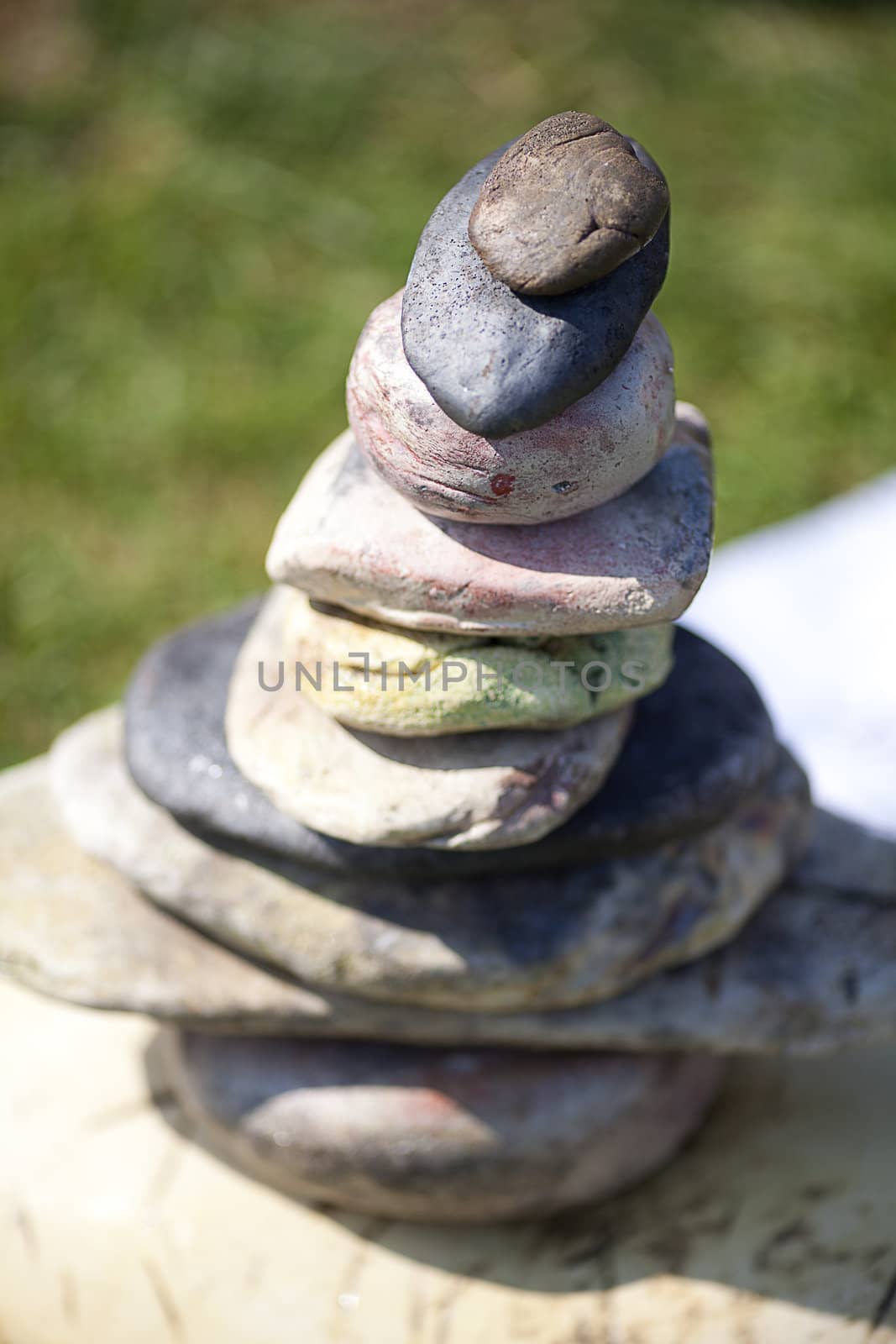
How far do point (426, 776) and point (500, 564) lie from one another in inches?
11.1

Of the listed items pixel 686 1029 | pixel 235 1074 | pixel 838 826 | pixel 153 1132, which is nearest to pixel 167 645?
pixel 235 1074

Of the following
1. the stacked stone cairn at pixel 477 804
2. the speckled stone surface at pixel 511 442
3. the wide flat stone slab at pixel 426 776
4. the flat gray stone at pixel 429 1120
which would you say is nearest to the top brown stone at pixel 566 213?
the stacked stone cairn at pixel 477 804

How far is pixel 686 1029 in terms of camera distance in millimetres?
2023

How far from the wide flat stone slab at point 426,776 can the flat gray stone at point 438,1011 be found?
32cm

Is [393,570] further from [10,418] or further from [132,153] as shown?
[132,153]

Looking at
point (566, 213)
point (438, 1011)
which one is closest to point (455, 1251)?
point (438, 1011)

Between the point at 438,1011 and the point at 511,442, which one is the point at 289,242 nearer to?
the point at 438,1011

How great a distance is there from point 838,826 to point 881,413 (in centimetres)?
258

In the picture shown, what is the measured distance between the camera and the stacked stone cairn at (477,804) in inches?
59.3

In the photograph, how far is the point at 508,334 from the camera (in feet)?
Result: 4.79

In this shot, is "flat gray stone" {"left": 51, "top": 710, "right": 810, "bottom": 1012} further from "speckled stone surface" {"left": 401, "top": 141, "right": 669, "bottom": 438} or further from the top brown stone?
the top brown stone

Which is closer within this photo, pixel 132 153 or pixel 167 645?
pixel 167 645

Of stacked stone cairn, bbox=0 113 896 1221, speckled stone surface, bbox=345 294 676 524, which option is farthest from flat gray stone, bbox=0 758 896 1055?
speckled stone surface, bbox=345 294 676 524

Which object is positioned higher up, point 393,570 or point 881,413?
point 393,570
